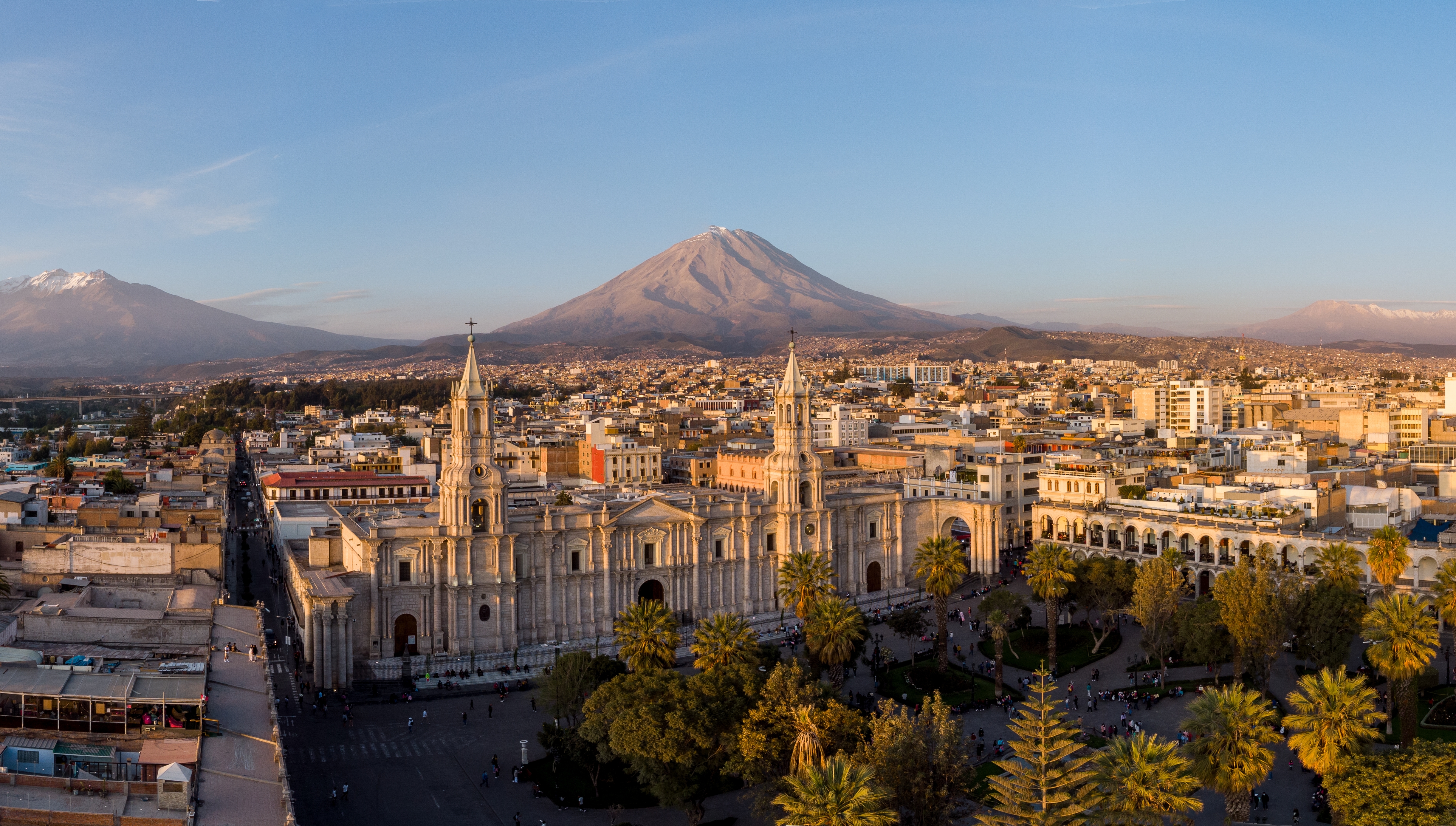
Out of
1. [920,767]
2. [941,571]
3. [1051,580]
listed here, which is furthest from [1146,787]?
[1051,580]

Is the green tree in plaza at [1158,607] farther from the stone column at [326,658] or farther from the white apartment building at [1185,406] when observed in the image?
the white apartment building at [1185,406]

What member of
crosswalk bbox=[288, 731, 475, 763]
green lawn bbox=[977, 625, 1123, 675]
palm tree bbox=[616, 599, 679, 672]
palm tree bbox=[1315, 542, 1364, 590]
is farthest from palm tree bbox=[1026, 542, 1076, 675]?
crosswalk bbox=[288, 731, 475, 763]

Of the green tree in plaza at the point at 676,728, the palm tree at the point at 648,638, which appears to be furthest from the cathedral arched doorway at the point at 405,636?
the green tree in plaza at the point at 676,728

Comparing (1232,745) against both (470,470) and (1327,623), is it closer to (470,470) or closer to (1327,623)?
(1327,623)

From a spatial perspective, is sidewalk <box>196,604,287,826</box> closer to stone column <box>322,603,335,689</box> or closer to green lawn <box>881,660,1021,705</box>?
stone column <box>322,603,335,689</box>

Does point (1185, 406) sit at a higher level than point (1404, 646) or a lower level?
higher

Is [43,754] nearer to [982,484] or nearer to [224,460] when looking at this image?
[982,484]

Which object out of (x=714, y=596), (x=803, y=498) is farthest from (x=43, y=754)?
(x=803, y=498)
